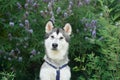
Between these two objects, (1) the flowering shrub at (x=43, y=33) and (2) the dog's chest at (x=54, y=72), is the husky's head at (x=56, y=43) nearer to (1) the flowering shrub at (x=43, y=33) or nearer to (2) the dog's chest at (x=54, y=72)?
(2) the dog's chest at (x=54, y=72)

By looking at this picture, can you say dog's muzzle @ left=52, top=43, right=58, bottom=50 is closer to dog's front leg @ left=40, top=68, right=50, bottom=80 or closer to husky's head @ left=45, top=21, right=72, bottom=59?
husky's head @ left=45, top=21, right=72, bottom=59

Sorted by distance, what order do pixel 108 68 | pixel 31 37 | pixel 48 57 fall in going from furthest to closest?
pixel 31 37
pixel 108 68
pixel 48 57

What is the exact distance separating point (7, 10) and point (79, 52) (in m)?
1.61

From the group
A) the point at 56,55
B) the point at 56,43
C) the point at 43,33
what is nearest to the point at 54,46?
the point at 56,43

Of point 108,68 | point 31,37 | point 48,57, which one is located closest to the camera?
point 48,57

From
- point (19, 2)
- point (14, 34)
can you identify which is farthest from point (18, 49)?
point (19, 2)

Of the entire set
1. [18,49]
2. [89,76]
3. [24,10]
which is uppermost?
[24,10]

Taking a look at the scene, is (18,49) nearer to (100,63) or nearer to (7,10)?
(7,10)

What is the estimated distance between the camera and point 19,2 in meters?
8.43

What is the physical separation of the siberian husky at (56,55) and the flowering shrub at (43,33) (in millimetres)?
692

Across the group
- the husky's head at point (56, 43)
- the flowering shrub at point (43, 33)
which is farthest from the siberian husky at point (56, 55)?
the flowering shrub at point (43, 33)

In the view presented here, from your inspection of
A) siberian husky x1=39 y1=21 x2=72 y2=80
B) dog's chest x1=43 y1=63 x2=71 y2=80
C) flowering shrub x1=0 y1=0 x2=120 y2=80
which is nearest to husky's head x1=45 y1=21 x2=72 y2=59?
siberian husky x1=39 y1=21 x2=72 y2=80

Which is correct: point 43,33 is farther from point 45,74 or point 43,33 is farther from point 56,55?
point 45,74

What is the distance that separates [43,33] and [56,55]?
125cm
